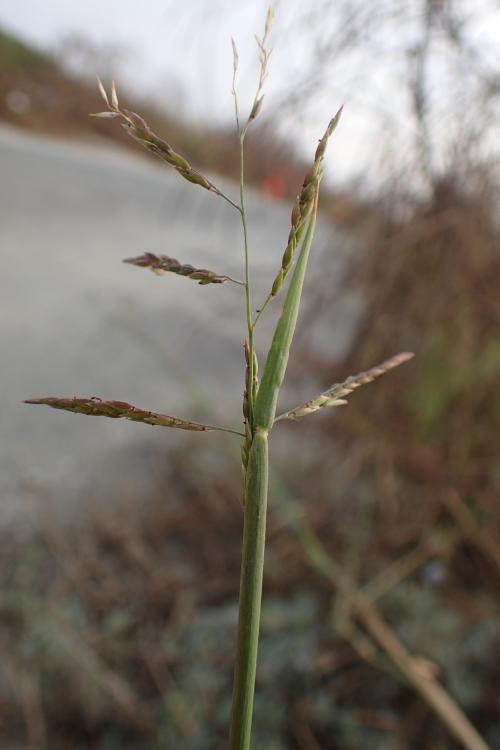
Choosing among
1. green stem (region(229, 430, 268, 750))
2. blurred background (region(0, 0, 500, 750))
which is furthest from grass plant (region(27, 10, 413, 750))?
blurred background (region(0, 0, 500, 750))

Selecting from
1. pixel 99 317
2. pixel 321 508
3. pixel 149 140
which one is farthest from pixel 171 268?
pixel 99 317

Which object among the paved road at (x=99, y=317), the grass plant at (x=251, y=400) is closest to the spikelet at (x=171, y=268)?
the grass plant at (x=251, y=400)

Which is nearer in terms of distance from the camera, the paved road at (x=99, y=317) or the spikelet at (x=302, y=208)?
the spikelet at (x=302, y=208)

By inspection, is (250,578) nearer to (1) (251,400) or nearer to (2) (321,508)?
(1) (251,400)

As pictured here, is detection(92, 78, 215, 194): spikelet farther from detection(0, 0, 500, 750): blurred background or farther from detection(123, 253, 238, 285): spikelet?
detection(0, 0, 500, 750): blurred background

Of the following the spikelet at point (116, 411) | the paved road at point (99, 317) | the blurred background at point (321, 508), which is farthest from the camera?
the paved road at point (99, 317)

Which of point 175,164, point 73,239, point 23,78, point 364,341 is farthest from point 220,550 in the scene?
point 23,78

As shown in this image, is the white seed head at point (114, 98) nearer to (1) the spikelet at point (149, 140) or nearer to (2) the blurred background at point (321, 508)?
(1) the spikelet at point (149, 140)
